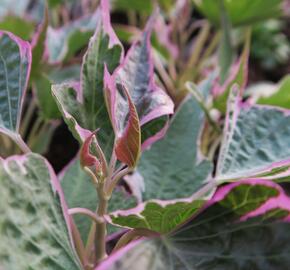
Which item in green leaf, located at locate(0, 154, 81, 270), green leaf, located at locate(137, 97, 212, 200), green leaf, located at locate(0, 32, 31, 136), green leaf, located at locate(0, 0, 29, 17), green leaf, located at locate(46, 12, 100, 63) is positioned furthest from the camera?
green leaf, located at locate(0, 0, 29, 17)

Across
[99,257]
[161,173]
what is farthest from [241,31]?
[99,257]

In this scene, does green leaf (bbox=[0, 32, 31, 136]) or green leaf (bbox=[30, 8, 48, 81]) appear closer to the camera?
green leaf (bbox=[0, 32, 31, 136])

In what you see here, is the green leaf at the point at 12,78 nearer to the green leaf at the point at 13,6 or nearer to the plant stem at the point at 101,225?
the plant stem at the point at 101,225

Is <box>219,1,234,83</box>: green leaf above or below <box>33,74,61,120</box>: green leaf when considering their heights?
below

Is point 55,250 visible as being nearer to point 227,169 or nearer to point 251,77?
point 227,169

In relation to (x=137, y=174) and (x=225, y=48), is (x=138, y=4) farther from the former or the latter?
(x=137, y=174)

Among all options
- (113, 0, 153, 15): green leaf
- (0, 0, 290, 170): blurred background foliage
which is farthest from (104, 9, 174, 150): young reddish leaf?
(113, 0, 153, 15): green leaf

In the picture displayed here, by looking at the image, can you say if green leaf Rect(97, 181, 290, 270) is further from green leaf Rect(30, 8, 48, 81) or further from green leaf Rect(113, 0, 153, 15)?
green leaf Rect(113, 0, 153, 15)
